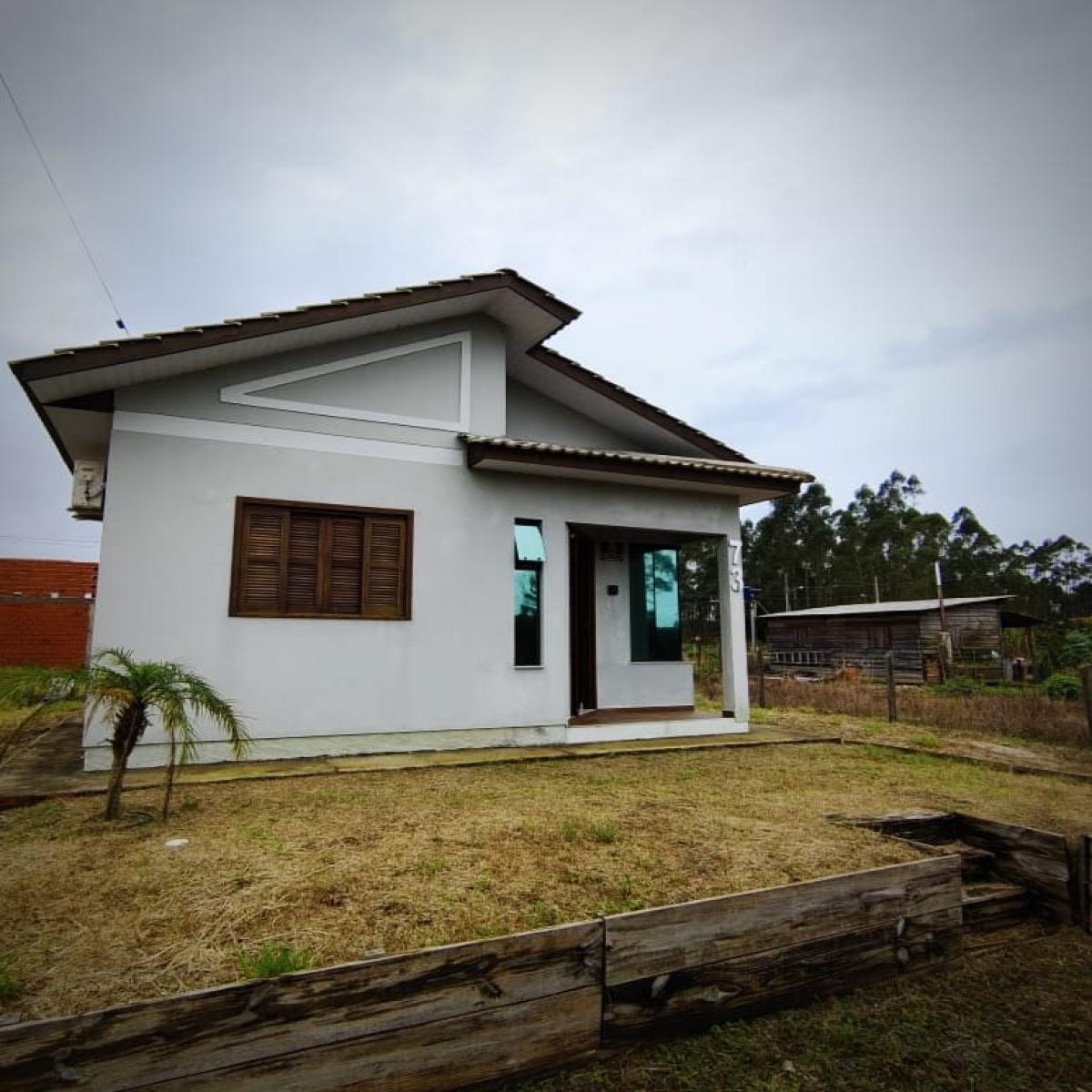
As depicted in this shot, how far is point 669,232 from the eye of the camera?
2673 centimetres

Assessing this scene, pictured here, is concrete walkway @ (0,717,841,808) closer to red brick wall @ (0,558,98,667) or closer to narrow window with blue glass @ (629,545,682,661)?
narrow window with blue glass @ (629,545,682,661)

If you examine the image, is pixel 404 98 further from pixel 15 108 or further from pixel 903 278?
pixel 903 278

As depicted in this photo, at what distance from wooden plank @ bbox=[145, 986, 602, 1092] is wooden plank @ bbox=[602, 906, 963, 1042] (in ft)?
0.54

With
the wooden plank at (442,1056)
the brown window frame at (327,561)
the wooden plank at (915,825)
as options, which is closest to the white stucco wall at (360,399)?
the brown window frame at (327,561)

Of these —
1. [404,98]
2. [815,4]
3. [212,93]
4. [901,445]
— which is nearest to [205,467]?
[212,93]

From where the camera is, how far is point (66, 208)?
8391 mm

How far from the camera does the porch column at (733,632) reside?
8.70m

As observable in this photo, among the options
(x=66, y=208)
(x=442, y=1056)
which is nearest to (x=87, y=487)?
(x=66, y=208)

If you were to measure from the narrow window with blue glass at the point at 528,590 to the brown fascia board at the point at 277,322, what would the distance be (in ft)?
8.60

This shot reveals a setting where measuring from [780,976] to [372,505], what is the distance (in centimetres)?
573

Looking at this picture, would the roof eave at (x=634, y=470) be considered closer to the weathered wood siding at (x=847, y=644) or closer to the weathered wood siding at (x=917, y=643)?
the weathered wood siding at (x=847, y=644)

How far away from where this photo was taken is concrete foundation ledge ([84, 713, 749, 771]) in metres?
5.96

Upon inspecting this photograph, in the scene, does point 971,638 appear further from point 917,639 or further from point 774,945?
Result: point 774,945

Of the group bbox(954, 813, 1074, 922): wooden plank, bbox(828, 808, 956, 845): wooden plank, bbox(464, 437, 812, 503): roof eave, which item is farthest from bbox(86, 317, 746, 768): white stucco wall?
bbox(954, 813, 1074, 922): wooden plank
